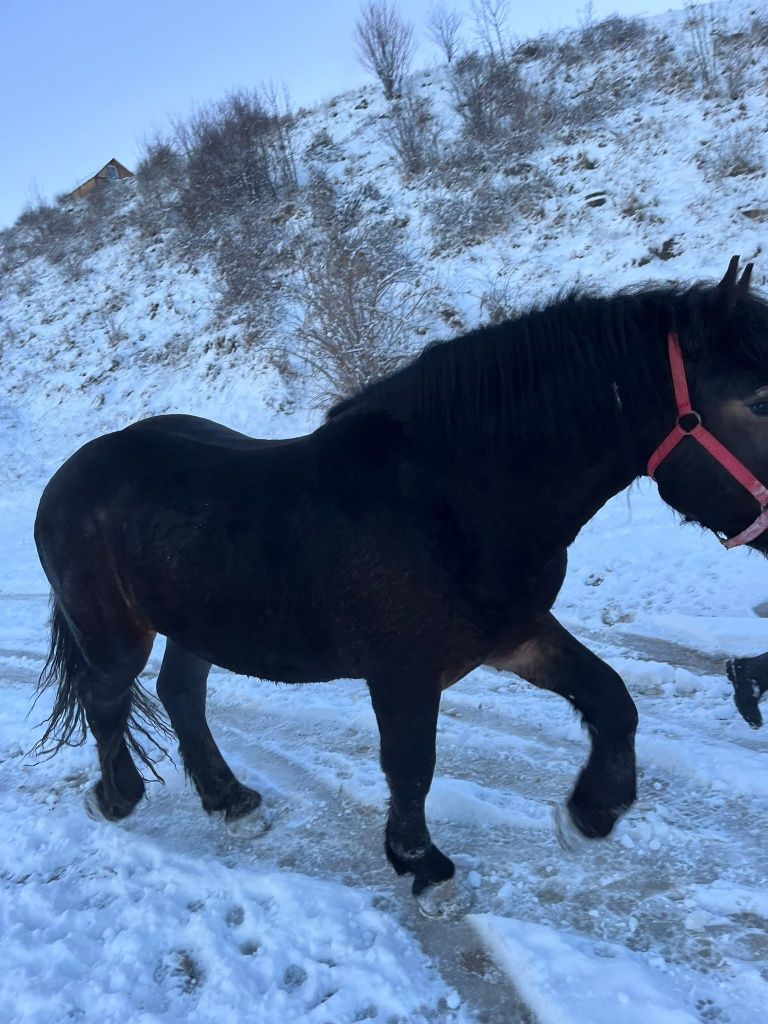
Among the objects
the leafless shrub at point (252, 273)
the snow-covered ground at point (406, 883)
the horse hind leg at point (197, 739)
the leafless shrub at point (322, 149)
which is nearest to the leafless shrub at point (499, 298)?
the leafless shrub at point (252, 273)

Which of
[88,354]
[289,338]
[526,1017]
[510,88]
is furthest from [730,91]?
[526,1017]

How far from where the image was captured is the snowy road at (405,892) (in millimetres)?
2084

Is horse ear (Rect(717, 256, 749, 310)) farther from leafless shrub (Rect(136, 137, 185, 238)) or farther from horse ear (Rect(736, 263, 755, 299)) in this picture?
leafless shrub (Rect(136, 137, 185, 238))

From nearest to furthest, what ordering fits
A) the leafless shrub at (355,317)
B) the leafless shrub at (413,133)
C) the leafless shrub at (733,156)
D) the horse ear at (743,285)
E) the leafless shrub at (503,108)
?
the horse ear at (743,285) < the leafless shrub at (355,317) < the leafless shrub at (733,156) < the leafless shrub at (503,108) < the leafless shrub at (413,133)

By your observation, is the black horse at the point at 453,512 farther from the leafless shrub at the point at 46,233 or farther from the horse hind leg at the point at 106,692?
the leafless shrub at the point at 46,233

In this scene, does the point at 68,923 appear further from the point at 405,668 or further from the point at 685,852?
the point at 685,852

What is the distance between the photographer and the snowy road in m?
2.08

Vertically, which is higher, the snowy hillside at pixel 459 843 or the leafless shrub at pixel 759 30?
the leafless shrub at pixel 759 30

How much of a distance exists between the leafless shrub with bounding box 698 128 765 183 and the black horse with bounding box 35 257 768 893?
42.6 feet

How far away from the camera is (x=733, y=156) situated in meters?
12.9

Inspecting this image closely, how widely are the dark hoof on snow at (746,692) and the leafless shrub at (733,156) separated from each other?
1244 cm

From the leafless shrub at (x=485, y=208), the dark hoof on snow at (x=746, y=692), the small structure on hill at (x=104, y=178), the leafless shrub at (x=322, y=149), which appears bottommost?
the dark hoof on snow at (x=746, y=692)

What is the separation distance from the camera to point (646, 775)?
3016 mm

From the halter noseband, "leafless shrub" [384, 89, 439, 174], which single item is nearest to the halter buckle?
the halter noseband
